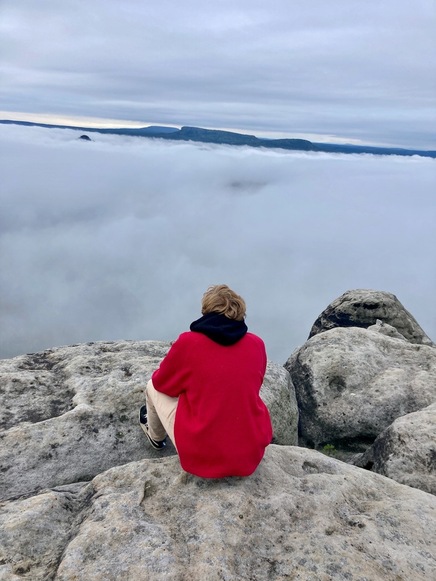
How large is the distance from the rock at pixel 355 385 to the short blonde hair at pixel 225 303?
8230mm

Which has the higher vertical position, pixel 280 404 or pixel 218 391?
pixel 218 391

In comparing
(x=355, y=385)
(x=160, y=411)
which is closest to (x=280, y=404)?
(x=355, y=385)

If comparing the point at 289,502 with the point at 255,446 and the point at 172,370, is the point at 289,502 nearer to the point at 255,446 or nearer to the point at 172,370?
the point at 255,446

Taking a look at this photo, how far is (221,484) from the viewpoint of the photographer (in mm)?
7613

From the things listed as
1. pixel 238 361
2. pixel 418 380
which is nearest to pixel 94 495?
pixel 238 361

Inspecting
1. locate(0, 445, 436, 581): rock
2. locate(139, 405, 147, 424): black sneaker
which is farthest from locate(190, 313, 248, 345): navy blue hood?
locate(139, 405, 147, 424): black sneaker

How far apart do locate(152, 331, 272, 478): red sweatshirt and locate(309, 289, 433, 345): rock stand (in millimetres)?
16819

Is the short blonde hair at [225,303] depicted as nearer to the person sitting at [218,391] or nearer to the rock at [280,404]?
the person sitting at [218,391]

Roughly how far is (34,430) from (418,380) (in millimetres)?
10712

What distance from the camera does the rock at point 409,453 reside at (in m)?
10.0

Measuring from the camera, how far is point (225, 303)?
737cm

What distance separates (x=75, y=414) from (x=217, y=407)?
511 centimetres

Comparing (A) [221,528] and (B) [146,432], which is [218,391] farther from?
(B) [146,432]

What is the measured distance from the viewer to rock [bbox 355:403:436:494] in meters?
10.0
